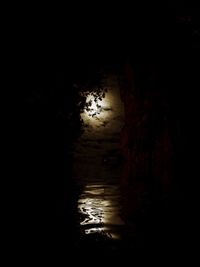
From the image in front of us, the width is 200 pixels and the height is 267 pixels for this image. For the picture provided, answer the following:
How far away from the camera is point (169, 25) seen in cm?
951

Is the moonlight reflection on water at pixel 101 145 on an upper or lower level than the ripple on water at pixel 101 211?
upper

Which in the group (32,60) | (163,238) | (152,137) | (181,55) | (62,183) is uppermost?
(181,55)

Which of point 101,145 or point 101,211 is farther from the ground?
point 101,145

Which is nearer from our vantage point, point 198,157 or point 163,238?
point 163,238

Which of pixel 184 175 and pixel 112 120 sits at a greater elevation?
pixel 112 120

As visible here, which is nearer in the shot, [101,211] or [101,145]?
[101,211]

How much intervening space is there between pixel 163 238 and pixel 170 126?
3.89m

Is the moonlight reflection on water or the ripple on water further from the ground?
the moonlight reflection on water

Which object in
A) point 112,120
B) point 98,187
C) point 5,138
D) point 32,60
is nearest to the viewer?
point 5,138

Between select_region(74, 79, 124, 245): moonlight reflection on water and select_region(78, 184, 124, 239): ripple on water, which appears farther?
select_region(74, 79, 124, 245): moonlight reflection on water

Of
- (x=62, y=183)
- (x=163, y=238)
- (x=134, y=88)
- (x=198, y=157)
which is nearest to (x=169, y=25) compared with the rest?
(x=134, y=88)

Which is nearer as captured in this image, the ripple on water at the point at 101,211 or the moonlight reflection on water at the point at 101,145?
the ripple on water at the point at 101,211

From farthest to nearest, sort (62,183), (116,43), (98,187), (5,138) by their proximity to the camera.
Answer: (98,187)
(116,43)
(62,183)
(5,138)

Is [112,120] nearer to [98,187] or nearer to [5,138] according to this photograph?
[98,187]
